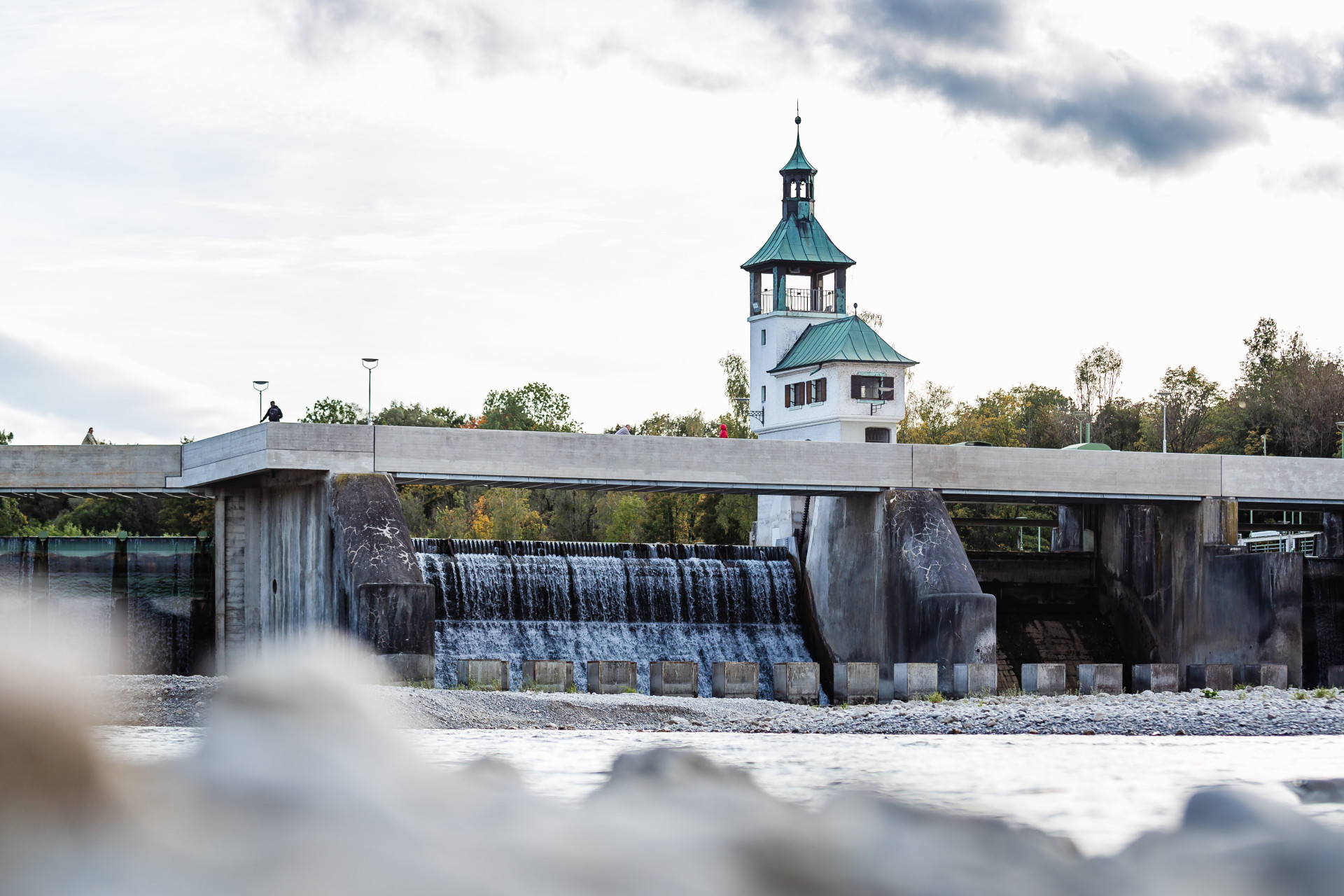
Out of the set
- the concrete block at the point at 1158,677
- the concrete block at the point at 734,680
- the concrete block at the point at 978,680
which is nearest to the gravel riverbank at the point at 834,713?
the concrete block at the point at 734,680

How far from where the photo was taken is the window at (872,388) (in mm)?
56594

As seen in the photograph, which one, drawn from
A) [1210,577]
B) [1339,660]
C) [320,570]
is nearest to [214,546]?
[320,570]

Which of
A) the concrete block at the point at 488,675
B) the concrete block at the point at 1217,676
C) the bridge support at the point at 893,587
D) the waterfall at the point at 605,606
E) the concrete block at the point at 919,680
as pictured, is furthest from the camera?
the waterfall at the point at 605,606

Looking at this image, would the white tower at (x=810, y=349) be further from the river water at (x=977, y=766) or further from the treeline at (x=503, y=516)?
the river water at (x=977, y=766)

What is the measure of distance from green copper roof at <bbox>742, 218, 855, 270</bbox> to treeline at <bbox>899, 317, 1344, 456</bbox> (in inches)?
477

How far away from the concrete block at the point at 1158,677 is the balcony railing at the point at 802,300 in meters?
32.1

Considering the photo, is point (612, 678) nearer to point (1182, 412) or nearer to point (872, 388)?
point (872, 388)

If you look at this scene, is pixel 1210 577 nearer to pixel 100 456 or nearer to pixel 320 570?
pixel 320 570

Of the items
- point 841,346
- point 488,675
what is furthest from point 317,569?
point 841,346

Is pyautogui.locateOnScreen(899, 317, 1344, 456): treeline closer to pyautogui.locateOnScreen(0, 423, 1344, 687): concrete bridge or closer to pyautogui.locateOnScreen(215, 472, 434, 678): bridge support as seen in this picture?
pyautogui.locateOnScreen(0, 423, 1344, 687): concrete bridge

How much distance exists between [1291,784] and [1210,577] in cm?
3052

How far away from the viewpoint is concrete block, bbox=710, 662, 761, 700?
28422mm

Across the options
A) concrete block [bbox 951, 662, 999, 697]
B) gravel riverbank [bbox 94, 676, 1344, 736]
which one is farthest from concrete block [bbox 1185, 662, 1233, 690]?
concrete block [bbox 951, 662, 999, 697]

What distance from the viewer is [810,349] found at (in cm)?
5838
